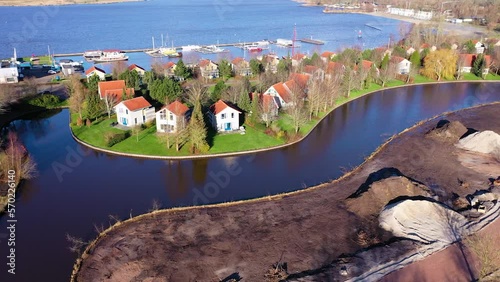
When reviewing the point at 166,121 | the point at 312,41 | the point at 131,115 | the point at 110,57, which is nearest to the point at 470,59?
the point at 312,41

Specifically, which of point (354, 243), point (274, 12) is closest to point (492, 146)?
point (354, 243)

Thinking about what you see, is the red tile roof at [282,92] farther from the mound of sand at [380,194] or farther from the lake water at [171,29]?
the lake water at [171,29]

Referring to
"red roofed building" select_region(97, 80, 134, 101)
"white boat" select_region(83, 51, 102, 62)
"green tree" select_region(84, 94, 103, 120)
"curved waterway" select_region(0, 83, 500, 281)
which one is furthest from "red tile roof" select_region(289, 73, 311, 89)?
"white boat" select_region(83, 51, 102, 62)

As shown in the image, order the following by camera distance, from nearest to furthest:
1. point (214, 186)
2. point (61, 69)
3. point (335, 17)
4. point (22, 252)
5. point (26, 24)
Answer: point (22, 252)
point (214, 186)
point (61, 69)
point (26, 24)
point (335, 17)

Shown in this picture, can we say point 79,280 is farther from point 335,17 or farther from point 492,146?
point 335,17

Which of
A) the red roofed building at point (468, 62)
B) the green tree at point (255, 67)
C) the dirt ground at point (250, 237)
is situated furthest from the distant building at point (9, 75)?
Result: the red roofed building at point (468, 62)

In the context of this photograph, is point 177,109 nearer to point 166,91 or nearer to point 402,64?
point 166,91
